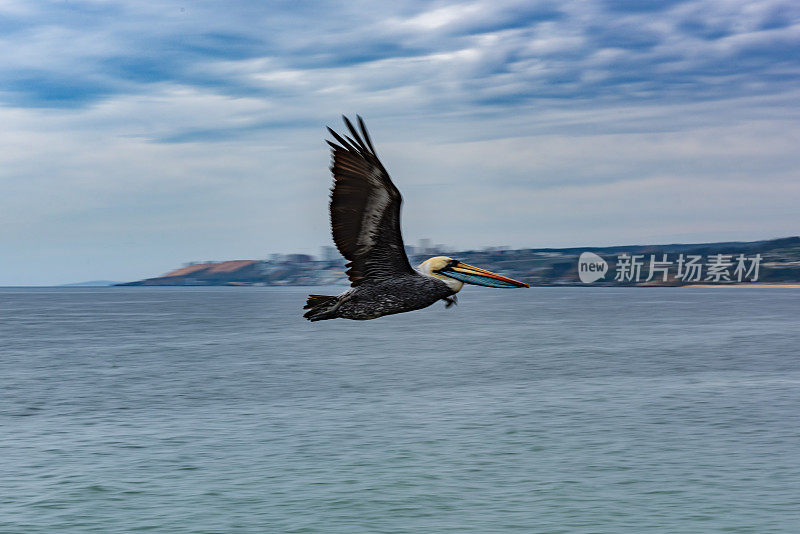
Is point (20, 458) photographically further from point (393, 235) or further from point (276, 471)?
point (393, 235)

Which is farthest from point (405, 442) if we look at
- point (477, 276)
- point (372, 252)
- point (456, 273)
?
point (477, 276)

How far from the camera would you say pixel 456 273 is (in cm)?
795

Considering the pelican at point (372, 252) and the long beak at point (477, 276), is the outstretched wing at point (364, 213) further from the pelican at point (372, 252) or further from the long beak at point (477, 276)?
the long beak at point (477, 276)

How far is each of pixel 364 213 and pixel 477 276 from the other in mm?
1509

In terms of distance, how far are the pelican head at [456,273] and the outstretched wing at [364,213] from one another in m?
0.40

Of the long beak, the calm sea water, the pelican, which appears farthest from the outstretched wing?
the calm sea water

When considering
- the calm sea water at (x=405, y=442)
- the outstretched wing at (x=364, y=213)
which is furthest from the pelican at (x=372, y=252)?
the calm sea water at (x=405, y=442)

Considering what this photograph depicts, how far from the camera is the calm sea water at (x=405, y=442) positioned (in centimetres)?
3562

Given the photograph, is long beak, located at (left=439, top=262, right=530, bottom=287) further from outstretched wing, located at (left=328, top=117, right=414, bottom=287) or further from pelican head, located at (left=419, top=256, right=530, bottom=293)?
outstretched wing, located at (left=328, top=117, right=414, bottom=287)

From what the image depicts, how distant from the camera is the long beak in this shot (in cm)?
695

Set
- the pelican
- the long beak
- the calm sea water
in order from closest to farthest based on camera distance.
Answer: the long beak
the pelican
the calm sea water

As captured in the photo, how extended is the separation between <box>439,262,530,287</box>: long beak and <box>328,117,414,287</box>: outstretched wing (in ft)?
2.09

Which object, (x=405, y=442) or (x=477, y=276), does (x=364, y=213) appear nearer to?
(x=477, y=276)

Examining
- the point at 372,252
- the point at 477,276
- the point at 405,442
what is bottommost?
the point at 405,442
